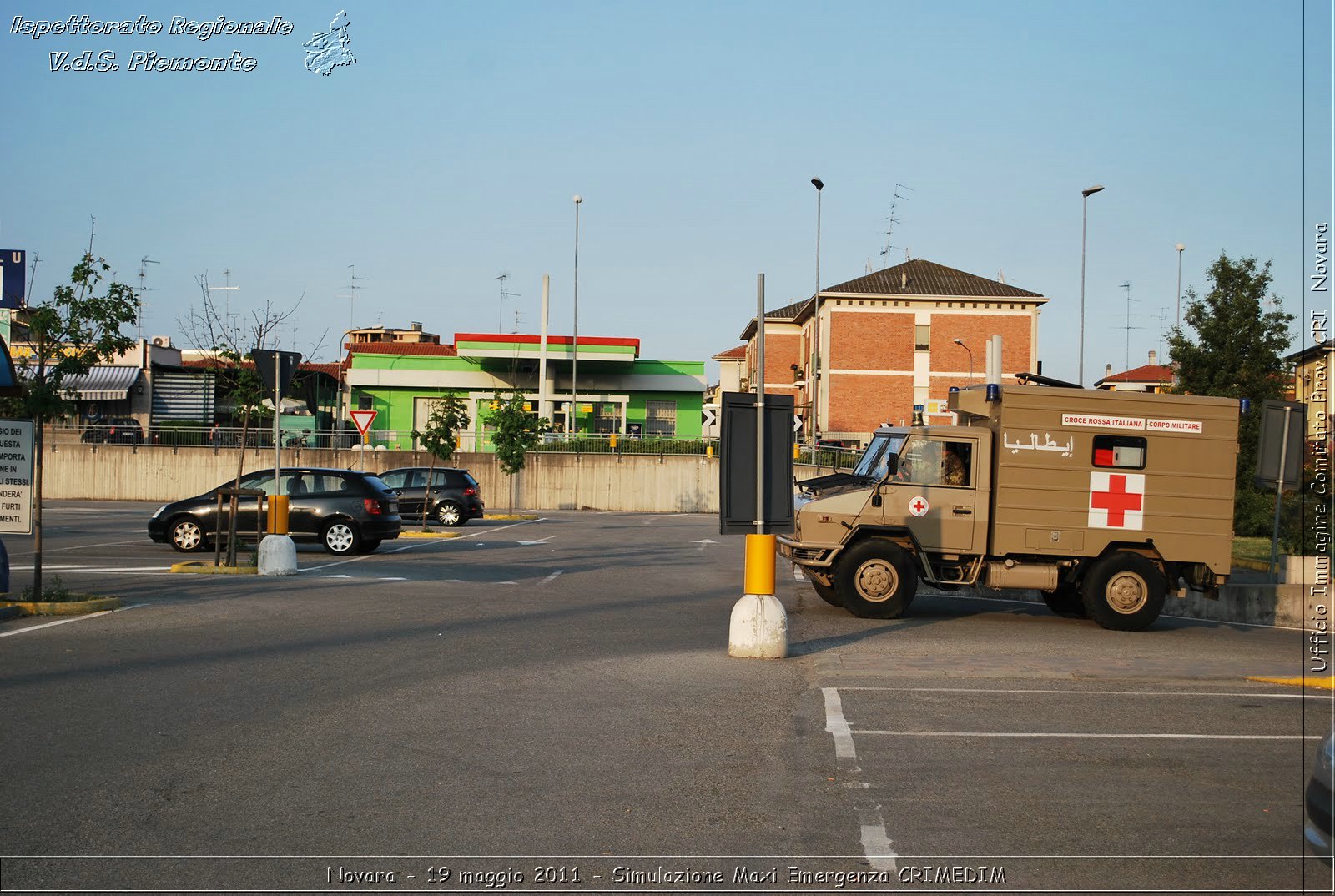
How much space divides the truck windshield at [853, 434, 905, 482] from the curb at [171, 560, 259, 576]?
912cm

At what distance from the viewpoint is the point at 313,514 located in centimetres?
2208

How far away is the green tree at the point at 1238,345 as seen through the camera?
24672 mm

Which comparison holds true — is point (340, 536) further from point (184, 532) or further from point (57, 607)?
point (57, 607)

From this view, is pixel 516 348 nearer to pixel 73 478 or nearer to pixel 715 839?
pixel 73 478

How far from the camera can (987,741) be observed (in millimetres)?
7727

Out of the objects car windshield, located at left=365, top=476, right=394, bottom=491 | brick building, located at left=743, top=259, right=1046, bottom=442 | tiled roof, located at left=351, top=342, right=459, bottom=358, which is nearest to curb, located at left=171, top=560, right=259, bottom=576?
car windshield, located at left=365, top=476, right=394, bottom=491

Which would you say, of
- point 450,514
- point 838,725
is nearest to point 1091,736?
point 838,725

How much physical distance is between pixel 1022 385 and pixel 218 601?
404 inches

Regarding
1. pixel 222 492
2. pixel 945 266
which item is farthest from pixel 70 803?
pixel 945 266

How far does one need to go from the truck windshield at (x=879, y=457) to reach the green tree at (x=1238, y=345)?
12.7 m

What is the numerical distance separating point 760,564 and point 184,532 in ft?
48.2

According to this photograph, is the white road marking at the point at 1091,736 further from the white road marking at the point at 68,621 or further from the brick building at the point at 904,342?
the brick building at the point at 904,342

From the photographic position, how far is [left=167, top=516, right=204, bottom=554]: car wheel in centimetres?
2166

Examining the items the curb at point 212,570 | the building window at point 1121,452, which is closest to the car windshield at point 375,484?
the curb at point 212,570
